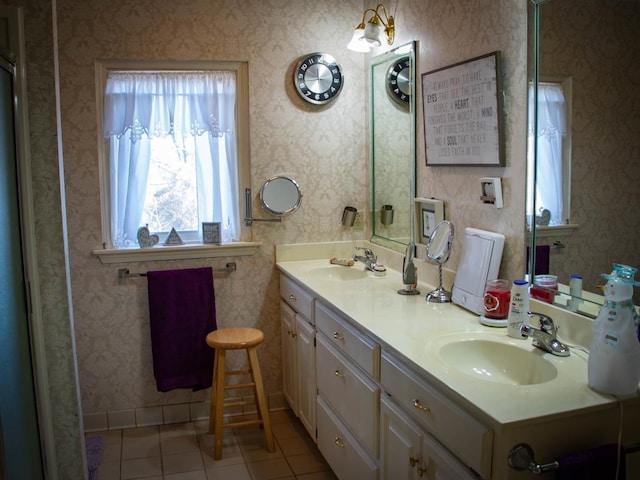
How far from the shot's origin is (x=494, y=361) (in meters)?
2.03

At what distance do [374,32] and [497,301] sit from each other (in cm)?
147

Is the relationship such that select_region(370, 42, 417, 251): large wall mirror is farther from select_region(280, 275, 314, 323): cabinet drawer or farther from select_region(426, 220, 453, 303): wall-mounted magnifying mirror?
Result: select_region(280, 275, 314, 323): cabinet drawer

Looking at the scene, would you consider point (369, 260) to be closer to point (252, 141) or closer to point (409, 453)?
point (252, 141)

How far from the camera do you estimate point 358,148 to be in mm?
3590

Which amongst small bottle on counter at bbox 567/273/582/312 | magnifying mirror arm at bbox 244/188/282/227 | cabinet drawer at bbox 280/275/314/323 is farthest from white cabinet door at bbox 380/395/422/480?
magnifying mirror arm at bbox 244/188/282/227

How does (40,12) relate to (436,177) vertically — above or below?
above

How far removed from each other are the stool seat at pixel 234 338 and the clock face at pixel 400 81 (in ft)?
4.59

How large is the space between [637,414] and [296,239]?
224 cm

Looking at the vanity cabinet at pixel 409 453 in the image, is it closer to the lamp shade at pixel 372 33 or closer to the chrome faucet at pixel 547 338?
the chrome faucet at pixel 547 338

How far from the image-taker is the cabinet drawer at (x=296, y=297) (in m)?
2.97

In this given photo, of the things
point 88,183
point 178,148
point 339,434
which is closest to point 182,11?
point 178,148

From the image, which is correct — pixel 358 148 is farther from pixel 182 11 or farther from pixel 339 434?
pixel 339 434

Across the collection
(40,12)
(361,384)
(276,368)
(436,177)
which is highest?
(40,12)

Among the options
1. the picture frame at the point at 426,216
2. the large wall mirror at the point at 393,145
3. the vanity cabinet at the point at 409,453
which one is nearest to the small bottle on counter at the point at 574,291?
the vanity cabinet at the point at 409,453
